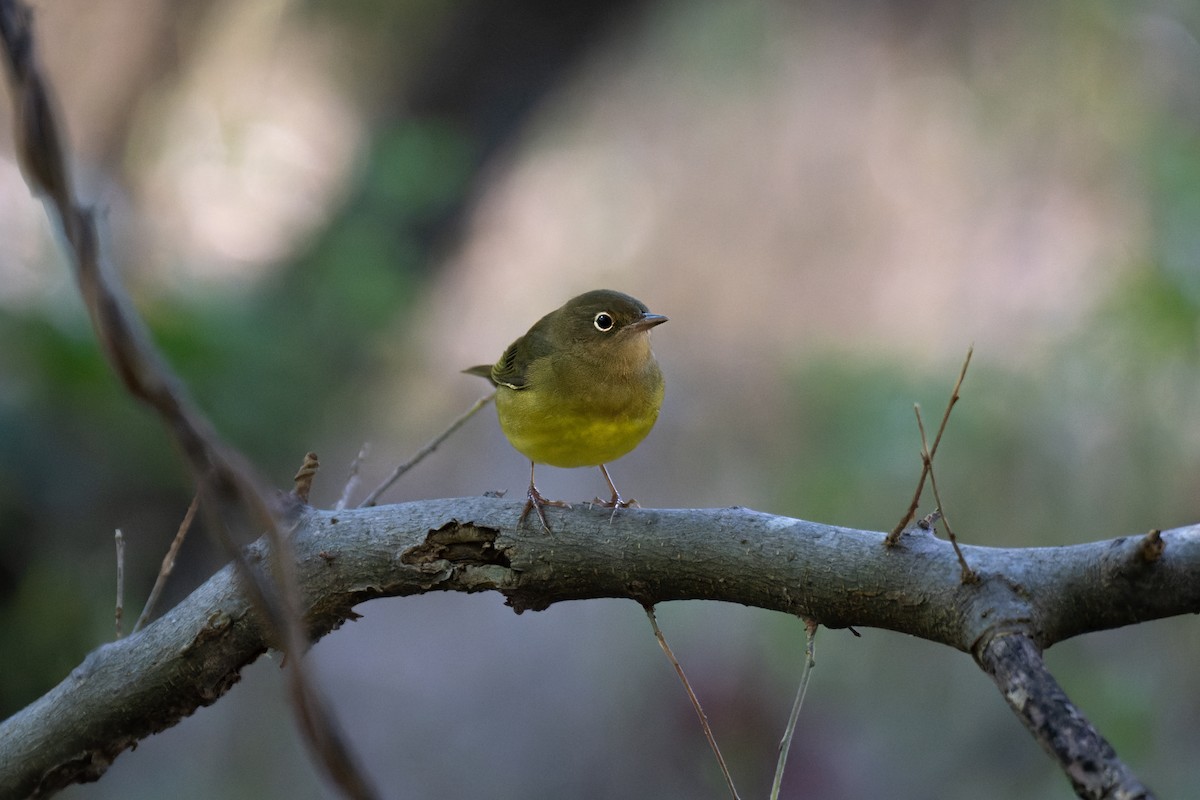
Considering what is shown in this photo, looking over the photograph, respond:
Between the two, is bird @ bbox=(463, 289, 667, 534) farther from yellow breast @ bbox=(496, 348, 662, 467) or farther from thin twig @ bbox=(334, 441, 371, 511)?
thin twig @ bbox=(334, 441, 371, 511)

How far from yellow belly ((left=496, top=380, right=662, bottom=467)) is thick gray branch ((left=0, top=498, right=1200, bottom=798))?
→ 0.98m

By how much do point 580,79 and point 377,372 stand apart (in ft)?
12.8

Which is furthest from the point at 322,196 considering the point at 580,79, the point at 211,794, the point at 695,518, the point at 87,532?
the point at 695,518

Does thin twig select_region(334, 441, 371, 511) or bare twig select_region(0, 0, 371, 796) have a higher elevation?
thin twig select_region(334, 441, 371, 511)

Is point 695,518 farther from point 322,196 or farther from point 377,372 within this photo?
point 322,196

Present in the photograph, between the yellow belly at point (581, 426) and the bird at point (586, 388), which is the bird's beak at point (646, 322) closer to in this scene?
the bird at point (586, 388)

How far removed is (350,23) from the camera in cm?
1005

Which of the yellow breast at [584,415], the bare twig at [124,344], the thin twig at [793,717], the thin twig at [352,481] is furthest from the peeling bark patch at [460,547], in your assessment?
the bare twig at [124,344]

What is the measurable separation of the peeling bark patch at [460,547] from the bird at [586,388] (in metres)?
0.90

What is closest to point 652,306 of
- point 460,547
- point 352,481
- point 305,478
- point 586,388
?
point 586,388

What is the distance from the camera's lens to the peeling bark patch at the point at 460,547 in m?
2.29

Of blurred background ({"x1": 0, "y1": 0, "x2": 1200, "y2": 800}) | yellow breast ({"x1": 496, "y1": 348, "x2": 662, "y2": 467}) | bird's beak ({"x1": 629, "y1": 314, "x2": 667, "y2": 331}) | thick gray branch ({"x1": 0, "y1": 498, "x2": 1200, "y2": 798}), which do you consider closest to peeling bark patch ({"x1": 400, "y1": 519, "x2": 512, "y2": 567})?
thick gray branch ({"x1": 0, "y1": 498, "x2": 1200, "y2": 798})

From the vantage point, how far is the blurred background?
18.3 feet


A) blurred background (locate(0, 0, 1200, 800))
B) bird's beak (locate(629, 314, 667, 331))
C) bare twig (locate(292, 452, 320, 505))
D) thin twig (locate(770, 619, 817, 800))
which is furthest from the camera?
blurred background (locate(0, 0, 1200, 800))
